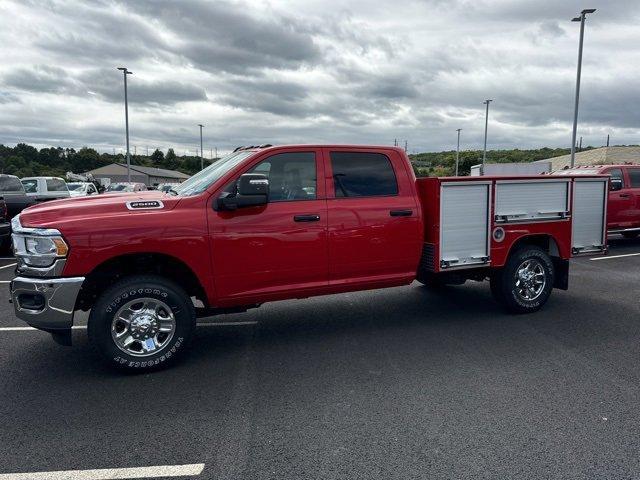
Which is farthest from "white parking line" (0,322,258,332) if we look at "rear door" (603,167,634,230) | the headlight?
"rear door" (603,167,634,230)

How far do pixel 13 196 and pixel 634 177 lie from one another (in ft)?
47.9

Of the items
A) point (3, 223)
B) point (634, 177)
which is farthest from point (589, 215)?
point (3, 223)

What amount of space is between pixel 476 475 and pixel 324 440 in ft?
3.18

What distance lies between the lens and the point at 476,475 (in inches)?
117

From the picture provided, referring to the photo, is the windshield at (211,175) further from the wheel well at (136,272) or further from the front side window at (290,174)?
the wheel well at (136,272)

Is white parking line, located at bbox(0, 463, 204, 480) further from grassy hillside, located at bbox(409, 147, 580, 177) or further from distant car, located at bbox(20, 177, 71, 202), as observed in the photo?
grassy hillside, located at bbox(409, 147, 580, 177)

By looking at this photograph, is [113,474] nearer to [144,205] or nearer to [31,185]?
[144,205]

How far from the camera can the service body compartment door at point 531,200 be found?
6.15m

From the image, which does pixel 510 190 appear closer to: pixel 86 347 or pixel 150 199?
pixel 150 199

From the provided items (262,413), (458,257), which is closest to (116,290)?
(262,413)

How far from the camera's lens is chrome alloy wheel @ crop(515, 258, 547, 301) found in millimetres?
6414

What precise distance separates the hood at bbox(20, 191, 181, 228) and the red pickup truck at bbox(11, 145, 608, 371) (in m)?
0.02

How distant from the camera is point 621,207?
12.1m

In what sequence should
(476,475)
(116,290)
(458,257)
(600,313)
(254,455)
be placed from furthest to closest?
(600,313) < (458,257) < (116,290) < (254,455) < (476,475)
